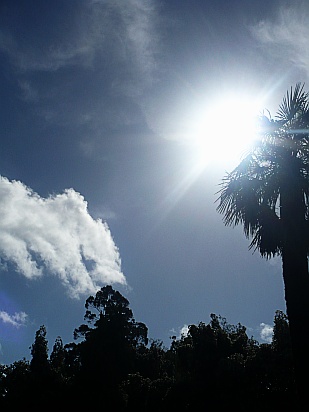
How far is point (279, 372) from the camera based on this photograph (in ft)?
75.5

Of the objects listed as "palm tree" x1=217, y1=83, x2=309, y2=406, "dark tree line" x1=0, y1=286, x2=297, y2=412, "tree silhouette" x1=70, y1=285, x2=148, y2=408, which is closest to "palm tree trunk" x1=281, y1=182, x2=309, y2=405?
"palm tree" x1=217, y1=83, x2=309, y2=406

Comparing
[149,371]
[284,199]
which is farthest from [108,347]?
[284,199]

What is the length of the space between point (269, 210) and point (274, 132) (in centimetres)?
250

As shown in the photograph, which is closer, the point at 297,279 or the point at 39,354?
the point at 297,279

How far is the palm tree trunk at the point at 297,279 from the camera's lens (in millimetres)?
9016

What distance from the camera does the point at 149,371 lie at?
39.5 m

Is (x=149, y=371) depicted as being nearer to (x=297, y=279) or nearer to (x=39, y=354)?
(x=39, y=354)

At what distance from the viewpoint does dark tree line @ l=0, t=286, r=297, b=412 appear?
2308cm

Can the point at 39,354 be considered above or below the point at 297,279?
above

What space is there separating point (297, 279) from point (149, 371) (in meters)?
32.7

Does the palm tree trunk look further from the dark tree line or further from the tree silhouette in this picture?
the tree silhouette

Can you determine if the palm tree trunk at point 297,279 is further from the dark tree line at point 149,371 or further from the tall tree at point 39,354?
the tall tree at point 39,354

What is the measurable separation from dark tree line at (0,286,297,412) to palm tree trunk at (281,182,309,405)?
14629 millimetres

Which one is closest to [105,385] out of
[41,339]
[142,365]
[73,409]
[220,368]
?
[73,409]
